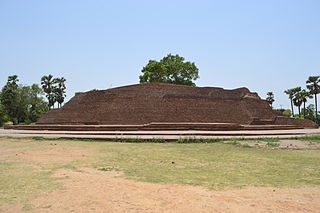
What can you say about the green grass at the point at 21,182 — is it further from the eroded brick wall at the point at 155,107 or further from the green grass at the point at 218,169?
the eroded brick wall at the point at 155,107

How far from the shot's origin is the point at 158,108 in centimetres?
2195

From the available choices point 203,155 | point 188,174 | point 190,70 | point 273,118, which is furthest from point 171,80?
point 188,174

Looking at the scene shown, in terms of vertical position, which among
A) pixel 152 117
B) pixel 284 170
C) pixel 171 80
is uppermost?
pixel 171 80

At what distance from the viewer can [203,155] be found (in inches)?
342

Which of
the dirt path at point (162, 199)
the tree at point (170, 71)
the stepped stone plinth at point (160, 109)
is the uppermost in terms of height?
the tree at point (170, 71)

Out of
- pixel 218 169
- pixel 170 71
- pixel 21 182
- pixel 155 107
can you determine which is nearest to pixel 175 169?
pixel 218 169

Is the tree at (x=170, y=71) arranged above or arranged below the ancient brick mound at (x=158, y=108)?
above

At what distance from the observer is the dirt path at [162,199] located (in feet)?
12.4

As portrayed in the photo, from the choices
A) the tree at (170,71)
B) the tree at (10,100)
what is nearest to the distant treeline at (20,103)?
the tree at (10,100)

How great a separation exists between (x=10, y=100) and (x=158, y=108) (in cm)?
2447

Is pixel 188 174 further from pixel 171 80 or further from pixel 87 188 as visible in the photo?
pixel 171 80

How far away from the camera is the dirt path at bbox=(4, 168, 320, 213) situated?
3771 millimetres

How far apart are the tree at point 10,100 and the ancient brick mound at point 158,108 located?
1580cm

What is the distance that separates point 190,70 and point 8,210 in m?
39.7
